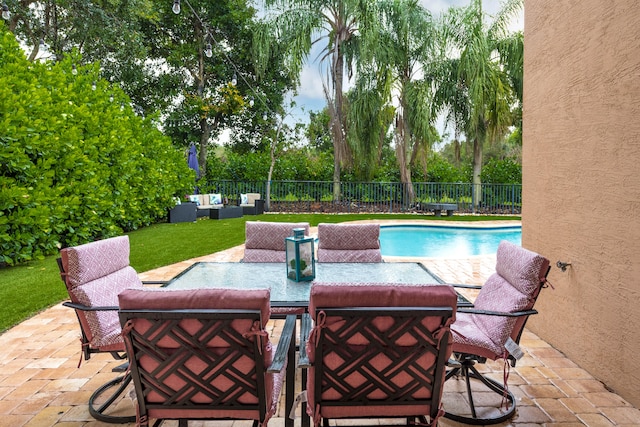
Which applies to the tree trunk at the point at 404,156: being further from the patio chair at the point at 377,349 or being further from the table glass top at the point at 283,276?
the patio chair at the point at 377,349

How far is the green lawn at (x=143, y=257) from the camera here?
4203 mm

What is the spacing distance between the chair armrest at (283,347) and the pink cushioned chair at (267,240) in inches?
62.0

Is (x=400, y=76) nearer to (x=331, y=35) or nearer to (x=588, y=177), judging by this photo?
(x=331, y=35)

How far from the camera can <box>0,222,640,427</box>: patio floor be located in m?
2.22

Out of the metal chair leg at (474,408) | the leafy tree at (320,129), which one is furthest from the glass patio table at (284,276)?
the leafy tree at (320,129)

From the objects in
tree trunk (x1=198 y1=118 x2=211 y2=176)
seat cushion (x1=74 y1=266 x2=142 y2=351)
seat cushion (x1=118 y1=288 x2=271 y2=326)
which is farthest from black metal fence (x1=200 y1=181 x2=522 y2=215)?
seat cushion (x1=118 y1=288 x2=271 y2=326)

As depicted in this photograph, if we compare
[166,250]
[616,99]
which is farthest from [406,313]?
[166,250]

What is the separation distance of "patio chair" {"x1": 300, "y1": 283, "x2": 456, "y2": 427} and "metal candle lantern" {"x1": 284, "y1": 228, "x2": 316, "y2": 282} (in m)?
0.97

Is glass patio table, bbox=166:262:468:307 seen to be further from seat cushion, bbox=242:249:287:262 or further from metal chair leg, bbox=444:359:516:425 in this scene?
seat cushion, bbox=242:249:287:262

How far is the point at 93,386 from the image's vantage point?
8.51ft

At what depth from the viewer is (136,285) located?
103 inches

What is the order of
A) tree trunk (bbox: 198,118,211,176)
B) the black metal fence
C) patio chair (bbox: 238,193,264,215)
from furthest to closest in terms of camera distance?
tree trunk (bbox: 198,118,211,176), the black metal fence, patio chair (bbox: 238,193,264,215)

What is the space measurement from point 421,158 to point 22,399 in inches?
554

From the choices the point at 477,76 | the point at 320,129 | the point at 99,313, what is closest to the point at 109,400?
the point at 99,313
